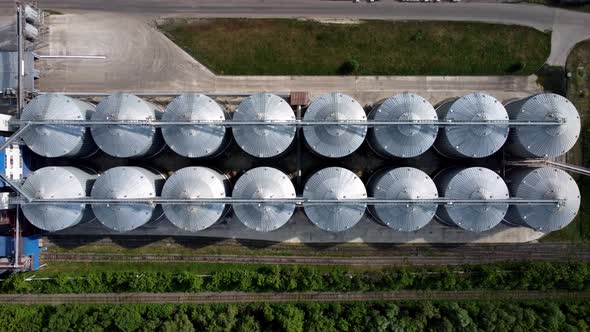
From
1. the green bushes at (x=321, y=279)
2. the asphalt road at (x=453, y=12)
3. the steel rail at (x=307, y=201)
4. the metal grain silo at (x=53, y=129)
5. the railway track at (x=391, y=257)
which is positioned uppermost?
the asphalt road at (x=453, y=12)

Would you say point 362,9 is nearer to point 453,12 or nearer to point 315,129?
point 453,12

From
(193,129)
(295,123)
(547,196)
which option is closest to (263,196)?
(295,123)

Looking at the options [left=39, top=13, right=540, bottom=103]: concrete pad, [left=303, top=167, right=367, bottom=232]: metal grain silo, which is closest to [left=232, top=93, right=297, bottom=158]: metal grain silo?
[left=303, top=167, right=367, bottom=232]: metal grain silo

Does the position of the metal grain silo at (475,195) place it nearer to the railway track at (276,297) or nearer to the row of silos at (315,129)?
the row of silos at (315,129)

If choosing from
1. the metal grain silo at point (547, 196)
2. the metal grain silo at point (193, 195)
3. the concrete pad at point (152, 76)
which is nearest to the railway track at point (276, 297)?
the metal grain silo at point (547, 196)

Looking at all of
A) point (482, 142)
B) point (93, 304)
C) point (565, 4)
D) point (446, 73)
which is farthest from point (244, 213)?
point (565, 4)

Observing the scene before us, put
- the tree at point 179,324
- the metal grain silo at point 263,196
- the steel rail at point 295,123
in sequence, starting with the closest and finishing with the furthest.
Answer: the steel rail at point 295,123, the metal grain silo at point 263,196, the tree at point 179,324
